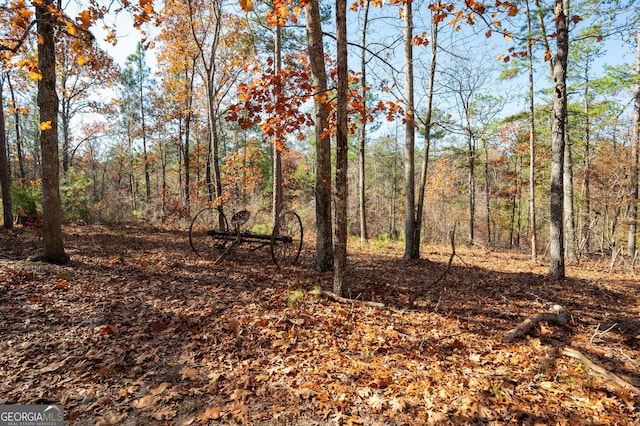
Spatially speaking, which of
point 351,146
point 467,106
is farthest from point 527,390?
point 351,146

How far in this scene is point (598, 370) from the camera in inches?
128

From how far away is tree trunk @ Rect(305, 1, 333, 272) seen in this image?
20.1ft

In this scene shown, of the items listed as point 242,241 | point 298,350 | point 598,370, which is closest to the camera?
point 598,370

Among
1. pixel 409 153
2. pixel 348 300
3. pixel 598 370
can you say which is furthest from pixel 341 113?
pixel 409 153

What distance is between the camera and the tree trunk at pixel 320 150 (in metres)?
6.12

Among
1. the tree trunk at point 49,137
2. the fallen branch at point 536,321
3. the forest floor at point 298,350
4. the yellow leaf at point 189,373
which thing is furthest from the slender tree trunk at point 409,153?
the tree trunk at point 49,137

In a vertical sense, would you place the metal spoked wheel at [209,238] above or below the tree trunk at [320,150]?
below

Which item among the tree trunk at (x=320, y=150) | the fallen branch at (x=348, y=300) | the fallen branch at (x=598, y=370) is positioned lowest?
the fallen branch at (x=598, y=370)

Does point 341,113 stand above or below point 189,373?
above

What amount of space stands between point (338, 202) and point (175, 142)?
20755 millimetres

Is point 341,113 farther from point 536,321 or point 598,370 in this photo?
point 598,370

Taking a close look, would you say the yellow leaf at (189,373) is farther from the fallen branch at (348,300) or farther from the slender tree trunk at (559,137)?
the slender tree trunk at (559,137)

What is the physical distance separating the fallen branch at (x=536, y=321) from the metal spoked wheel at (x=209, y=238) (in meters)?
6.00

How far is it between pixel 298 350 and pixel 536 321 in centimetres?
349
